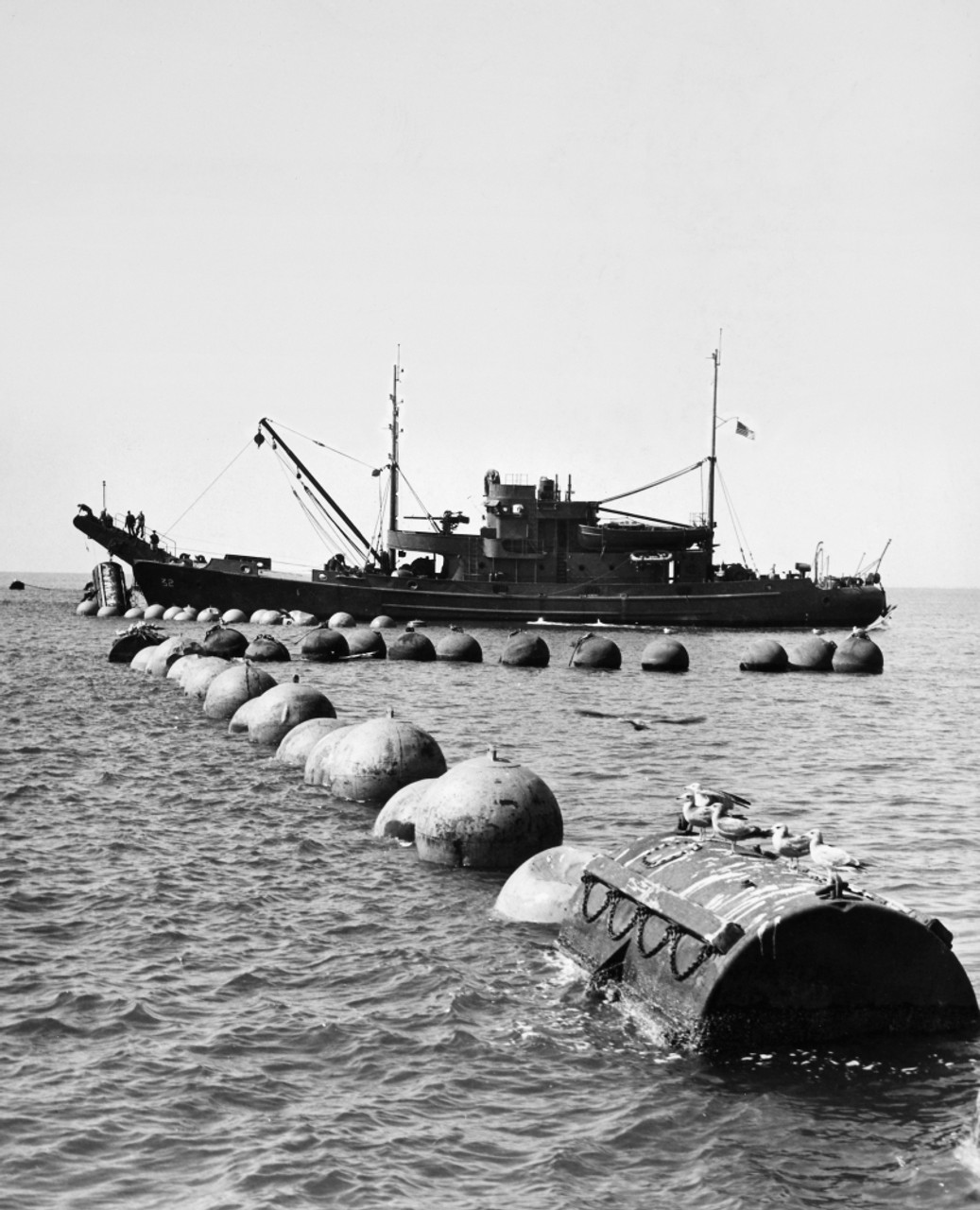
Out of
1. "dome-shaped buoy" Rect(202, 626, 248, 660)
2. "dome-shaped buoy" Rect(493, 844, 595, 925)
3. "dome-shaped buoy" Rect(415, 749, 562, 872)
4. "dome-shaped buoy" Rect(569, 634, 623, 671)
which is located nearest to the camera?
"dome-shaped buoy" Rect(493, 844, 595, 925)

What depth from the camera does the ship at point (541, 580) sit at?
6681cm

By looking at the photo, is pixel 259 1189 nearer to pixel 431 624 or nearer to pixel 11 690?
pixel 11 690

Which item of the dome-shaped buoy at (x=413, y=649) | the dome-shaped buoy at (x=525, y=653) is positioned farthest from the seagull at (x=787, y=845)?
the dome-shaped buoy at (x=413, y=649)

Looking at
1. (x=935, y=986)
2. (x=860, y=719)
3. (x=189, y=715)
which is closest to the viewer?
(x=935, y=986)

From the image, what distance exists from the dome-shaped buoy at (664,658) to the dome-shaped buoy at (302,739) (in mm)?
24460

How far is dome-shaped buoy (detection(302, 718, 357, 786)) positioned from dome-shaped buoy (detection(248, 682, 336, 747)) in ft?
11.2

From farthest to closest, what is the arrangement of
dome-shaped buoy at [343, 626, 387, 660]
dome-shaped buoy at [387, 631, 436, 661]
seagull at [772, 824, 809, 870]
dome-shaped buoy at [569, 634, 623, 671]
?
1. dome-shaped buoy at [343, 626, 387, 660]
2. dome-shaped buoy at [387, 631, 436, 661]
3. dome-shaped buoy at [569, 634, 623, 671]
4. seagull at [772, 824, 809, 870]

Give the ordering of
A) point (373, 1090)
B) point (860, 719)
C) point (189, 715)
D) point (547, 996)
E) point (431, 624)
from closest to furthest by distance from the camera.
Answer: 1. point (373, 1090)
2. point (547, 996)
3. point (189, 715)
4. point (860, 719)
5. point (431, 624)

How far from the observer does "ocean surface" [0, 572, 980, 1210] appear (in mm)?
7191

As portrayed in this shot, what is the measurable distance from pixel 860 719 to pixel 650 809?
595 inches

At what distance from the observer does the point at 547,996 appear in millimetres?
9992

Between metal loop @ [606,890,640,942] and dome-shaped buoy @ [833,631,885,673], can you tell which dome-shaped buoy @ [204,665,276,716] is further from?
dome-shaped buoy @ [833,631,885,673]

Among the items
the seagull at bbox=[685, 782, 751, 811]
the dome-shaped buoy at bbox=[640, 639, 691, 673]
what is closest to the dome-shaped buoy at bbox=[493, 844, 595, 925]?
the seagull at bbox=[685, 782, 751, 811]

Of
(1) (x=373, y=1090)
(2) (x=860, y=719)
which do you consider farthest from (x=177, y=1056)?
(2) (x=860, y=719)
